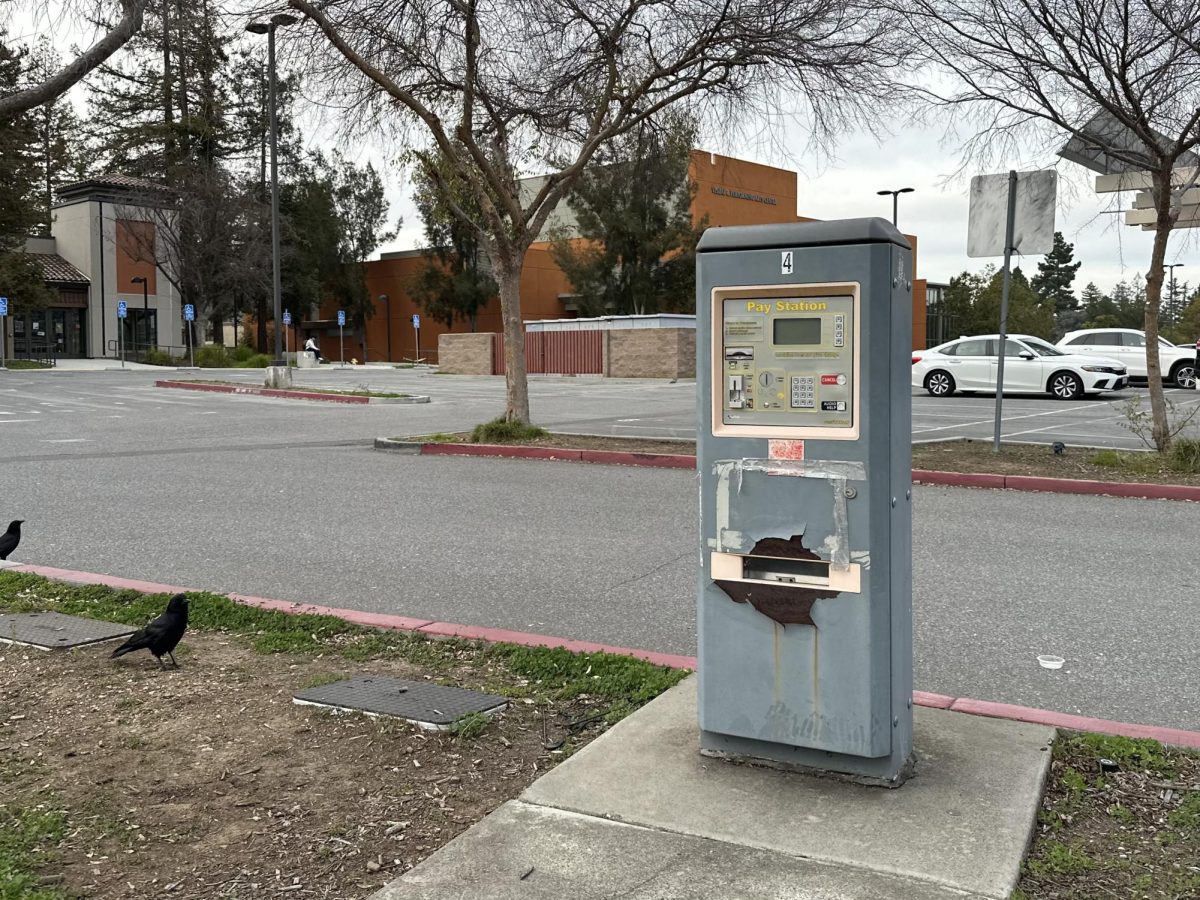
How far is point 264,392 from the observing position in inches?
1114

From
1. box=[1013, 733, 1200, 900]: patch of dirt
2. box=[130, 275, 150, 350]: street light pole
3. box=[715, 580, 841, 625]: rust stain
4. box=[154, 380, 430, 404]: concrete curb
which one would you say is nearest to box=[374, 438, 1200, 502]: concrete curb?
box=[1013, 733, 1200, 900]: patch of dirt

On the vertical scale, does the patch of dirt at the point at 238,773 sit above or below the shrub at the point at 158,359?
below

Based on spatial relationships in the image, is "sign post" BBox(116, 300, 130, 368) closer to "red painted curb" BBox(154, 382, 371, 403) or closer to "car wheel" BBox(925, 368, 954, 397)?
"red painted curb" BBox(154, 382, 371, 403)

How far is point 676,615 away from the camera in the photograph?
20.5 ft

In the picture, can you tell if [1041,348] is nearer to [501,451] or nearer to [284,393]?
[501,451]

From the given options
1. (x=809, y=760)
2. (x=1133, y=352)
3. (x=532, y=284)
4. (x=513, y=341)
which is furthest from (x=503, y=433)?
(x=532, y=284)

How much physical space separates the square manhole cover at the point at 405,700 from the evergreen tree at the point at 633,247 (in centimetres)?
4814

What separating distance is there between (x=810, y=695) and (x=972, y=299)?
243 feet

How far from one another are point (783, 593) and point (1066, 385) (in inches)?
935

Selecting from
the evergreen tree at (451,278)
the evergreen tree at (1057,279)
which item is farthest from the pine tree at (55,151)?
the evergreen tree at (1057,279)

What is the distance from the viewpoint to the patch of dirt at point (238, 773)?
3229 millimetres

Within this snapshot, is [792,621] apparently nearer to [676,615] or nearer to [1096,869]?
[1096,869]

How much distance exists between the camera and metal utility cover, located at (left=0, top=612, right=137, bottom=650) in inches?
211

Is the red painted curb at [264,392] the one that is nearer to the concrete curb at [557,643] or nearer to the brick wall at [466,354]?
the brick wall at [466,354]
